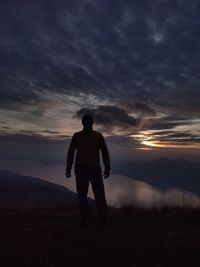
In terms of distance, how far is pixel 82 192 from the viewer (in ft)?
24.3

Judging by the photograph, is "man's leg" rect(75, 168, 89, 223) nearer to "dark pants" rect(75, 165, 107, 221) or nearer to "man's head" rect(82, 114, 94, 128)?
"dark pants" rect(75, 165, 107, 221)

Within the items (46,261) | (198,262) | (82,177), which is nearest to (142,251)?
(198,262)

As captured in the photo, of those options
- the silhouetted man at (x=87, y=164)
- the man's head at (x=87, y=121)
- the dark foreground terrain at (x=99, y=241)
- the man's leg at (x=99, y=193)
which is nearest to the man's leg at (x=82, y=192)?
the silhouetted man at (x=87, y=164)

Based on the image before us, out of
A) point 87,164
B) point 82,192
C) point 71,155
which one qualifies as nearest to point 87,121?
point 71,155

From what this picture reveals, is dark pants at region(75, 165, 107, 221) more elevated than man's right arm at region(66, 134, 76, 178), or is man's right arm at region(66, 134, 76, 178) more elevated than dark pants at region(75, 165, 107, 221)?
man's right arm at region(66, 134, 76, 178)

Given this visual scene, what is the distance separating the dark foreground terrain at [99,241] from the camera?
4.52 meters

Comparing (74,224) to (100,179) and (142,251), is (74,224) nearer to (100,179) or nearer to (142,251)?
(100,179)

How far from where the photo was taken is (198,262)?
4.57 metres

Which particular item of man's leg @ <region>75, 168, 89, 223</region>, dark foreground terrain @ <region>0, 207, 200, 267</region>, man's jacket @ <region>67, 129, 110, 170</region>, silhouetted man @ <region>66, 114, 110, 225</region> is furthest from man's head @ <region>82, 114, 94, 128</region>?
dark foreground terrain @ <region>0, 207, 200, 267</region>

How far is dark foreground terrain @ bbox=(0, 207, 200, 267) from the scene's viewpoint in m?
4.52

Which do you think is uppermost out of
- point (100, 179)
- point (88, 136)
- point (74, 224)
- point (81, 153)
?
point (88, 136)

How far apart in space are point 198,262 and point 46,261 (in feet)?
8.00

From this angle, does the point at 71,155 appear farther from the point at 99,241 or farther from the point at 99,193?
the point at 99,241

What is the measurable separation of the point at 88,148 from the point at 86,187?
1.04 m
